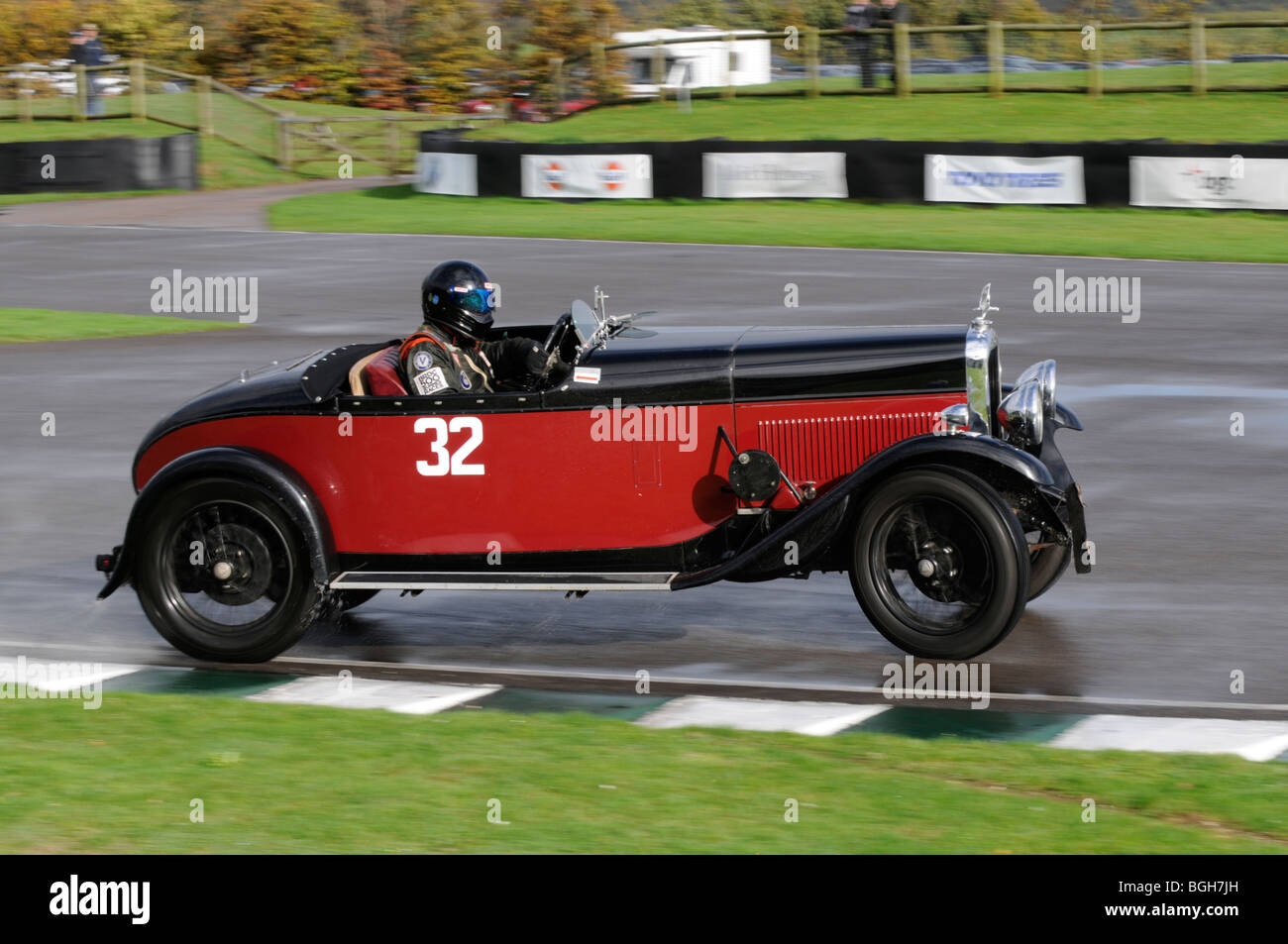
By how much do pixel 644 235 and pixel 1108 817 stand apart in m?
22.6

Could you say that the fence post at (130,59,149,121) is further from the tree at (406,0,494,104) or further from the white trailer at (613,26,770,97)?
the white trailer at (613,26,770,97)

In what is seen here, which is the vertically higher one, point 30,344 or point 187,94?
point 187,94

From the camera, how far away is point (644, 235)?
90.1ft

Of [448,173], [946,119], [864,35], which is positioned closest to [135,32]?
[448,173]

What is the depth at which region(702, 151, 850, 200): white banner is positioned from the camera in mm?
30625

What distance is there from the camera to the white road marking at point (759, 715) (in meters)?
6.54

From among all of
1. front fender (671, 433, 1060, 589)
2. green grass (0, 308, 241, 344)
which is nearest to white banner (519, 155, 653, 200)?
green grass (0, 308, 241, 344)

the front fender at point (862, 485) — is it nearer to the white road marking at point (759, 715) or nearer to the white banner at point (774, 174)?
the white road marking at point (759, 715)

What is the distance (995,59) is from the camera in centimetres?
4025

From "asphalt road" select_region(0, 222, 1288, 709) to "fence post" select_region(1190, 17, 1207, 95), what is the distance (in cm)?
1653

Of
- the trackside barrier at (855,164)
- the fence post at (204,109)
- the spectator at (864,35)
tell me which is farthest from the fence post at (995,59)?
A: the fence post at (204,109)

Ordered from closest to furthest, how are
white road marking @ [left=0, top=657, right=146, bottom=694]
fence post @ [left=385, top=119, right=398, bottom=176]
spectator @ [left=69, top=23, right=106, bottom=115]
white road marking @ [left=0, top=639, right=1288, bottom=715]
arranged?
white road marking @ [left=0, top=639, right=1288, bottom=715], white road marking @ [left=0, top=657, right=146, bottom=694], spectator @ [left=69, top=23, right=106, bottom=115], fence post @ [left=385, top=119, right=398, bottom=176]
